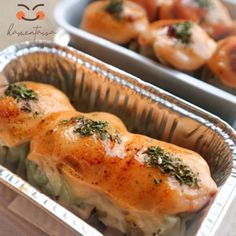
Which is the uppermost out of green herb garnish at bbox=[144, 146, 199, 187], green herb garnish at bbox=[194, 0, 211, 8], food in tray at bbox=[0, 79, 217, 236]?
green herb garnish at bbox=[194, 0, 211, 8]

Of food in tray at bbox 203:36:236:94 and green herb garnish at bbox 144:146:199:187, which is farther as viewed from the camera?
A: food in tray at bbox 203:36:236:94

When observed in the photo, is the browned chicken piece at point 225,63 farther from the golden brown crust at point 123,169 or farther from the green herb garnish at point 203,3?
the golden brown crust at point 123,169

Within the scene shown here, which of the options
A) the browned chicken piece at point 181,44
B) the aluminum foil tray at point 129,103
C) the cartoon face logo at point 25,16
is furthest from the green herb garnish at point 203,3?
the cartoon face logo at point 25,16

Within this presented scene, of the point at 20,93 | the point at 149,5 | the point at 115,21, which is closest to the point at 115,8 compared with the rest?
the point at 115,21

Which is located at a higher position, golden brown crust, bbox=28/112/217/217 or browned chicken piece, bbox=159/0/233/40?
browned chicken piece, bbox=159/0/233/40

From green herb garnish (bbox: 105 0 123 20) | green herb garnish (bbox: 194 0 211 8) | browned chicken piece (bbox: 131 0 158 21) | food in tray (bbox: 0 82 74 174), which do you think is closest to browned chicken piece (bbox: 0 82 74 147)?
food in tray (bbox: 0 82 74 174)

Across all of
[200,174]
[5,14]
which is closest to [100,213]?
[200,174]

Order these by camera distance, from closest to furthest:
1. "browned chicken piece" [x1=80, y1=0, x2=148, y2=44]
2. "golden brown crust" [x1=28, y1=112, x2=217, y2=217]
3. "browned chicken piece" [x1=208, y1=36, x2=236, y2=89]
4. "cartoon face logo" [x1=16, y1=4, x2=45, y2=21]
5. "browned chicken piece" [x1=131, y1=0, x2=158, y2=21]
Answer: "golden brown crust" [x1=28, y1=112, x2=217, y2=217] < "cartoon face logo" [x1=16, y1=4, x2=45, y2=21] < "browned chicken piece" [x1=208, y1=36, x2=236, y2=89] < "browned chicken piece" [x1=80, y1=0, x2=148, y2=44] < "browned chicken piece" [x1=131, y1=0, x2=158, y2=21]

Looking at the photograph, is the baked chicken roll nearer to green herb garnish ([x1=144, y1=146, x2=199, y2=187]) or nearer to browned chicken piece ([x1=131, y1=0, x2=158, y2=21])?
green herb garnish ([x1=144, y1=146, x2=199, y2=187])

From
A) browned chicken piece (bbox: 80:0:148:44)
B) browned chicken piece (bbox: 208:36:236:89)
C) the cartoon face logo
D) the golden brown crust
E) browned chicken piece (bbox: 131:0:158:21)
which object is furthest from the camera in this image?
browned chicken piece (bbox: 131:0:158:21)
